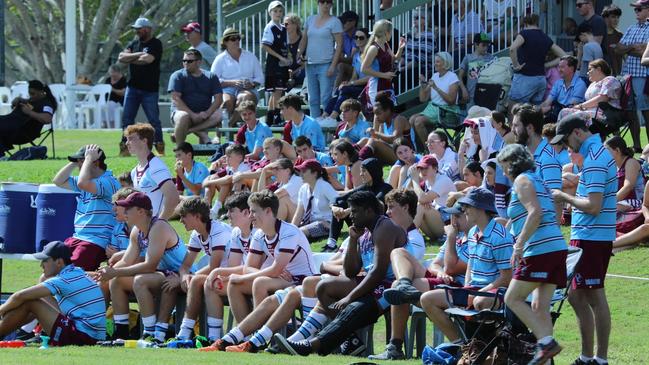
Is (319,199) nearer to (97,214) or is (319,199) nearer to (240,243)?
(97,214)

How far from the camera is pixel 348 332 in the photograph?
11680mm

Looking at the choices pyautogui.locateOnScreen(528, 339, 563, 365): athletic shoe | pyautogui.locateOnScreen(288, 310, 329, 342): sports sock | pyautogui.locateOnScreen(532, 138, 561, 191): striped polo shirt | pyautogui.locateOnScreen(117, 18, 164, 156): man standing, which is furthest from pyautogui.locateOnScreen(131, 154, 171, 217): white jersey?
pyautogui.locateOnScreen(117, 18, 164, 156): man standing

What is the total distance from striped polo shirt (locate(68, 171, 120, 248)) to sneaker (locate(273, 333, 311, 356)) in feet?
11.7

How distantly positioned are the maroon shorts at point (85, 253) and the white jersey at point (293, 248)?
2355 mm

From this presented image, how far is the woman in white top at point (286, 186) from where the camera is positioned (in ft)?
53.4

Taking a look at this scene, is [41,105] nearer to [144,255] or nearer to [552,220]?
[144,255]

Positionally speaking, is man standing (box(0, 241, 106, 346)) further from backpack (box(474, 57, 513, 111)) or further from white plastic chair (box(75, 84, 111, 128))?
white plastic chair (box(75, 84, 111, 128))

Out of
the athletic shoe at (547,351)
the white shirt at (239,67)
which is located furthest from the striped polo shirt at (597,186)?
the white shirt at (239,67)

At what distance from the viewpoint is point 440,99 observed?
63.0ft

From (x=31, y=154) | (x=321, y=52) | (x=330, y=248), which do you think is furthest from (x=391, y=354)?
(x=31, y=154)

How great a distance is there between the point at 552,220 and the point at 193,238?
15.1ft

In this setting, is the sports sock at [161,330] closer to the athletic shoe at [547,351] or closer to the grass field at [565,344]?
the grass field at [565,344]

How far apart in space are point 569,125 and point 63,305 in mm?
4759

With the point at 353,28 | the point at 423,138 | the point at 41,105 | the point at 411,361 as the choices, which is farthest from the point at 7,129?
the point at 411,361
